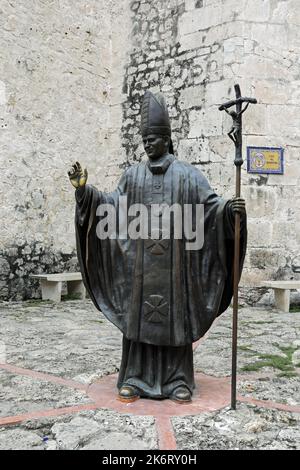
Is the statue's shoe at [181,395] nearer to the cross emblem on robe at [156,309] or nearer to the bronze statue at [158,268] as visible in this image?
the bronze statue at [158,268]

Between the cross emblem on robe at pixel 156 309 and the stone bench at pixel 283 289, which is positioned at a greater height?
the cross emblem on robe at pixel 156 309

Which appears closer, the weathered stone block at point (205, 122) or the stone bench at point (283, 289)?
the stone bench at point (283, 289)

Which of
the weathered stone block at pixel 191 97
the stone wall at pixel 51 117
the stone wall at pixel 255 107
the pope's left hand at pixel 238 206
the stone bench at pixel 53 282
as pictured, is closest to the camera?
the pope's left hand at pixel 238 206

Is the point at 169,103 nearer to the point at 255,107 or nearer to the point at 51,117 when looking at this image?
the point at 255,107

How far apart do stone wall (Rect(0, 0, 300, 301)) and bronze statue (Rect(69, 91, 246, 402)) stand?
4.47 metres

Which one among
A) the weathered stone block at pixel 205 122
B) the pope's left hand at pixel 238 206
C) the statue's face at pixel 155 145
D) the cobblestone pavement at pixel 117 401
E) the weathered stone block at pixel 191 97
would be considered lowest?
the cobblestone pavement at pixel 117 401

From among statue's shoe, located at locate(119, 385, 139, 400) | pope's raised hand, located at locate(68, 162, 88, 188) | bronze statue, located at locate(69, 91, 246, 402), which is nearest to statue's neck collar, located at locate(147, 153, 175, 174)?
bronze statue, located at locate(69, 91, 246, 402)

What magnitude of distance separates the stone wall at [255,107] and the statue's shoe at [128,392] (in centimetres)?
471

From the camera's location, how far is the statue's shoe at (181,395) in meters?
3.23

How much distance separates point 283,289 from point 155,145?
4.81 m

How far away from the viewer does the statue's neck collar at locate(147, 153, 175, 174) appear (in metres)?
3.31

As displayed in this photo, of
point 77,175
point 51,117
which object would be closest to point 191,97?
point 51,117

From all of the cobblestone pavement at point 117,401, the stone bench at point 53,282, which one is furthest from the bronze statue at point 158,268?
A: the stone bench at point 53,282

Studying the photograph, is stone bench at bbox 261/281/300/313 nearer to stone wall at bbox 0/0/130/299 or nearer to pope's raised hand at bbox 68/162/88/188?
stone wall at bbox 0/0/130/299
